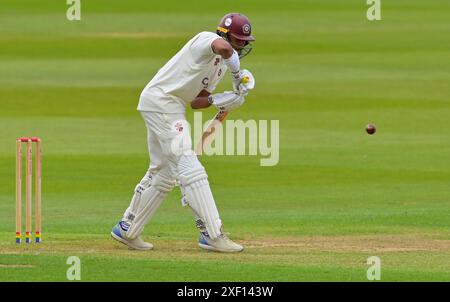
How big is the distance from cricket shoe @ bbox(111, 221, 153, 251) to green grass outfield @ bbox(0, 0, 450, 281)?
0.16 meters

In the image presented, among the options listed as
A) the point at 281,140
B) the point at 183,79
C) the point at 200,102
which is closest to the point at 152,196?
the point at 200,102

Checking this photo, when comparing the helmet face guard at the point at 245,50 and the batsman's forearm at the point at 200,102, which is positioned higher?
the helmet face guard at the point at 245,50

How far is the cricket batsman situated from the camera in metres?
9.88

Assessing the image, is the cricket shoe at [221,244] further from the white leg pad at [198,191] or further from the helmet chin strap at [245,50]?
the helmet chin strap at [245,50]

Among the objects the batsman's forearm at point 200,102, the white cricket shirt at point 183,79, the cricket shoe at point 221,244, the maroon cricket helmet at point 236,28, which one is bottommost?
the cricket shoe at point 221,244

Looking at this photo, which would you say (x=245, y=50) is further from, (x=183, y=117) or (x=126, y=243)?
(x=126, y=243)

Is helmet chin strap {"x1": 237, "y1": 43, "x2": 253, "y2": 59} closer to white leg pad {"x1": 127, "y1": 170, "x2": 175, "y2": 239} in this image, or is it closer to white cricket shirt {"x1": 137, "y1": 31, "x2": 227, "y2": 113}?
white cricket shirt {"x1": 137, "y1": 31, "x2": 227, "y2": 113}

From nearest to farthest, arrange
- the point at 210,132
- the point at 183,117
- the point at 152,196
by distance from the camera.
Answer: the point at 183,117
the point at 152,196
the point at 210,132

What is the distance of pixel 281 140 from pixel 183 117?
1000 centimetres

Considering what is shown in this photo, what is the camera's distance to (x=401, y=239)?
35.9 ft

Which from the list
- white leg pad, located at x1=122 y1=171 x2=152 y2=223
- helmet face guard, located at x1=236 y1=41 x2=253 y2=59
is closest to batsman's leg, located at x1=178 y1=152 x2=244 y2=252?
white leg pad, located at x1=122 y1=171 x2=152 y2=223

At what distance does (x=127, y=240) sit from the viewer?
10312 mm

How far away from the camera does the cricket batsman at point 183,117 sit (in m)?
9.88

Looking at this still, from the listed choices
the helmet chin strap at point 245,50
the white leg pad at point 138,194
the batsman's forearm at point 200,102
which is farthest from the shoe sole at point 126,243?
the helmet chin strap at point 245,50
